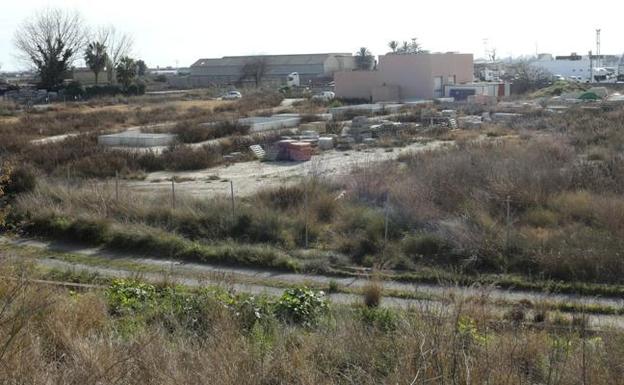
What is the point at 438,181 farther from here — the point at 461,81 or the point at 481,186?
the point at 461,81

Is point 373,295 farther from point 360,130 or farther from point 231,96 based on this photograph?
point 231,96

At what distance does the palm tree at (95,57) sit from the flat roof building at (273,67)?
77.9 feet

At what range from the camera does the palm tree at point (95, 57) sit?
108m

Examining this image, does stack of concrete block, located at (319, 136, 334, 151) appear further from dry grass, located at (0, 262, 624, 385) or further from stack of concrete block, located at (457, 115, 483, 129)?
dry grass, located at (0, 262, 624, 385)

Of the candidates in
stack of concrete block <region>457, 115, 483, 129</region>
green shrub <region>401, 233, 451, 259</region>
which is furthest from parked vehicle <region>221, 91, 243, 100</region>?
green shrub <region>401, 233, 451, 259</region>

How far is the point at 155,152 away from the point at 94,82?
271 feet

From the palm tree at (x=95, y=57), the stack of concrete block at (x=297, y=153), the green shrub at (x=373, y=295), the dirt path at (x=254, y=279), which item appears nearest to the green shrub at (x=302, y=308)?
the dirt path at (x=254, y=279)

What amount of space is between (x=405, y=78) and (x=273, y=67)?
65.5m

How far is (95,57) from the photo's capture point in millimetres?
108000

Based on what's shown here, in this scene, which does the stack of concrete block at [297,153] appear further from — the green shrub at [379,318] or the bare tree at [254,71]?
the bare tree at [254,71]

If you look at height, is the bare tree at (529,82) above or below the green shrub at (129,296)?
above

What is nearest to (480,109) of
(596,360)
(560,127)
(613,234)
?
(560,127)

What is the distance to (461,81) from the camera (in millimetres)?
81812

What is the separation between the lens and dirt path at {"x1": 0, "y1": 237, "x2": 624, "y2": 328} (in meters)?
11.2
